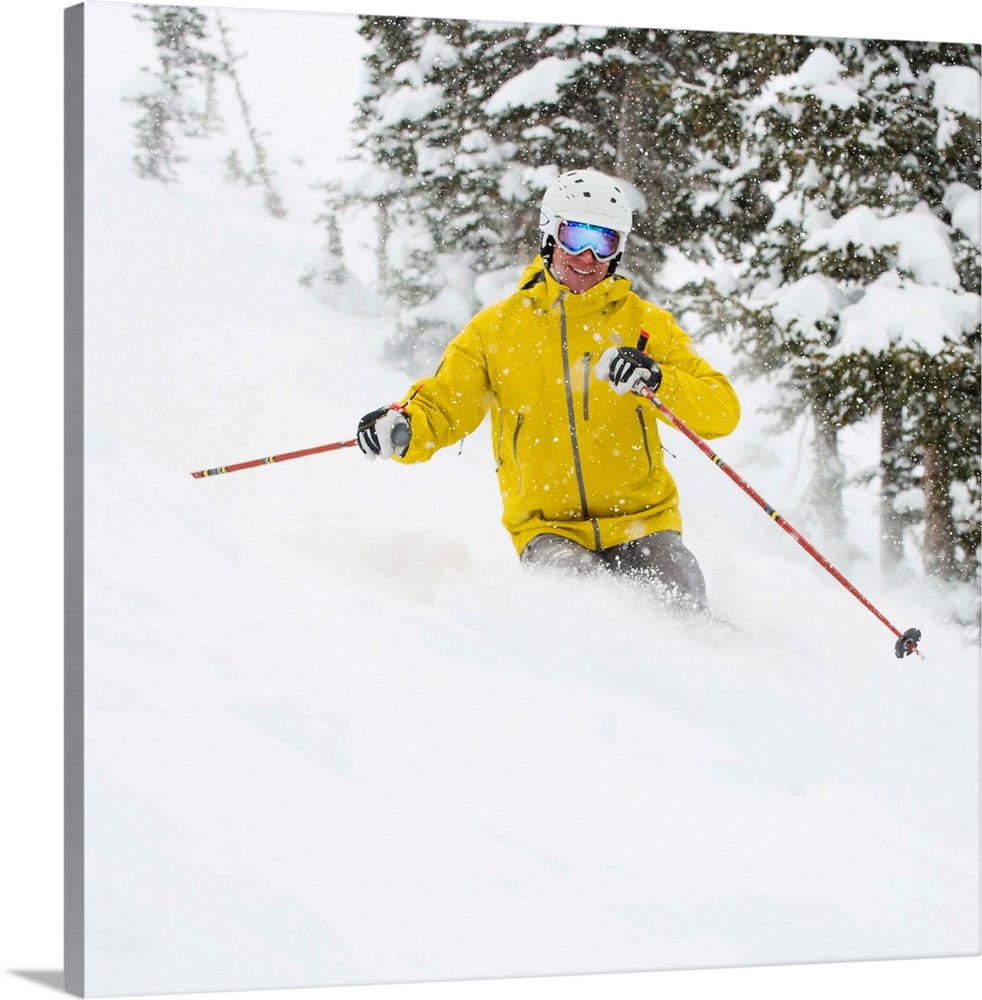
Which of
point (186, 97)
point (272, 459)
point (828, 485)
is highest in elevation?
point (186, 97)

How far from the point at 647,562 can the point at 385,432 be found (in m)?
0.86

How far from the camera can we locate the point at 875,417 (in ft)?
14.7

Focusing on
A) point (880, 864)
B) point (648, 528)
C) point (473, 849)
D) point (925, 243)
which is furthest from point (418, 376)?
point (880, 864)

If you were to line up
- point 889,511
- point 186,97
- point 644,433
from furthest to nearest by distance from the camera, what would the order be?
1. point 889,511
2. point 644,433
3. point 186,97

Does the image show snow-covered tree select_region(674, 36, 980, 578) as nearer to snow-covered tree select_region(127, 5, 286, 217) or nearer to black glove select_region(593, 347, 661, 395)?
black glove select_region(593, 347, 661, 395)

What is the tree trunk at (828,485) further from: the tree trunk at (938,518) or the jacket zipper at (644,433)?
the jacket zipper at (644,433)

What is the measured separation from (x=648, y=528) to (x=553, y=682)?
53 cm

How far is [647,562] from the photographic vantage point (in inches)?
165

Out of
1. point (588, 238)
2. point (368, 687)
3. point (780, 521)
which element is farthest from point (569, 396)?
point (368, 687)

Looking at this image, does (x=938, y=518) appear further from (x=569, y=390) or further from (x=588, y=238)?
(x=588, y=238)

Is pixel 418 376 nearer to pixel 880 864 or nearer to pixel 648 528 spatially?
pixel 648 528

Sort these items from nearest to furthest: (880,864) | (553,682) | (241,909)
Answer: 1. (241,909)
2. (553,682)
3. (880,864)

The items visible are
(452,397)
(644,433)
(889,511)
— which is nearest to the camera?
(452,397)
